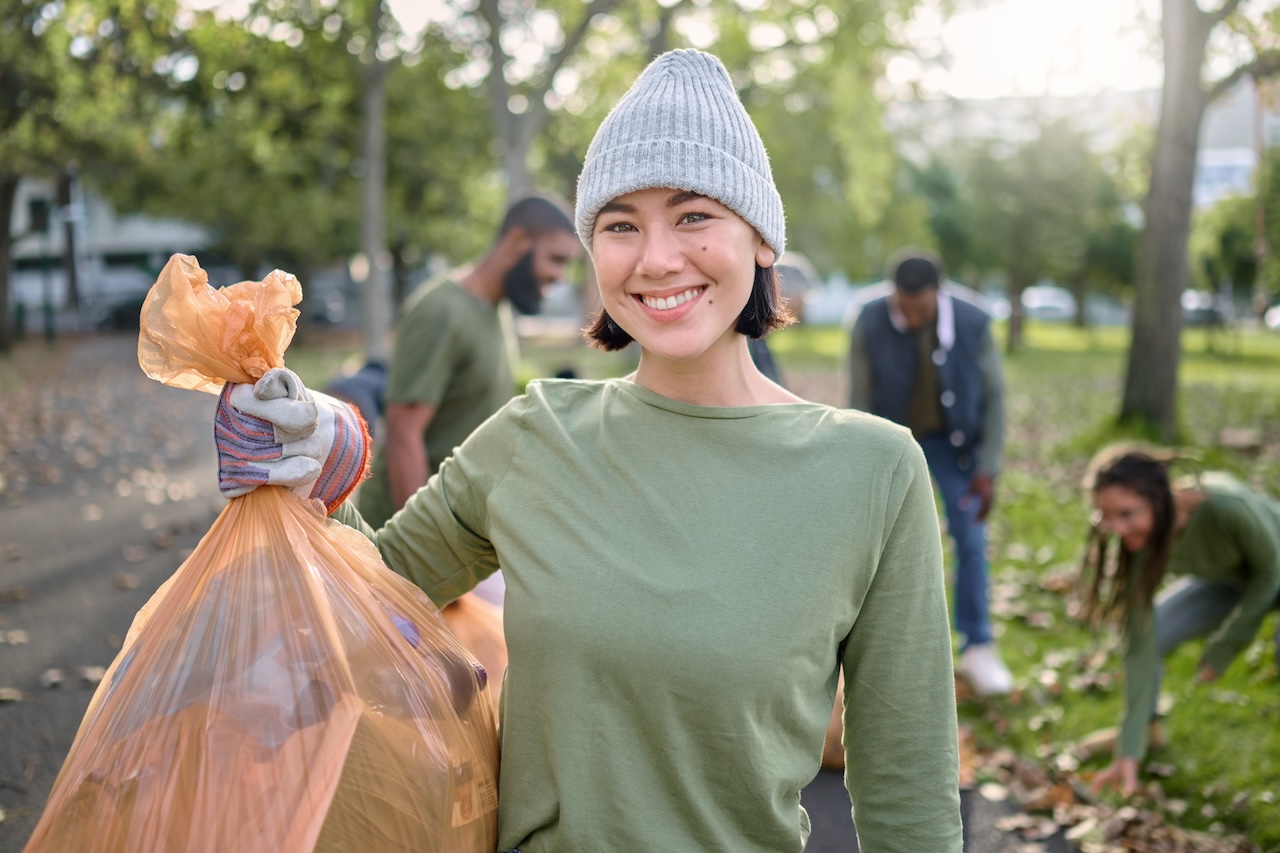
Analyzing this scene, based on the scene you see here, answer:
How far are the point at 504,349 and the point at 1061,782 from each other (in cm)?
281

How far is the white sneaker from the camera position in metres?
5.47

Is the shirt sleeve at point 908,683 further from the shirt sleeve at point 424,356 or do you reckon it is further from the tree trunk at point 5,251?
the tree trunk at point 5,251

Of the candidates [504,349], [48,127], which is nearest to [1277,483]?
[504,349]

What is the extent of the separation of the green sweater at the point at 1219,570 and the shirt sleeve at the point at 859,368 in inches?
71.0

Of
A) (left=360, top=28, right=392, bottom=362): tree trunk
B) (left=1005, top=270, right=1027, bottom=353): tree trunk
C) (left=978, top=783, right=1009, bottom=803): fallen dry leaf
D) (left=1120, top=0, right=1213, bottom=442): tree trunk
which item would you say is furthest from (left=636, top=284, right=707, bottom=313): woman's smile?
(left=1005, top=270, right=1027, bottom=353): tree trunk

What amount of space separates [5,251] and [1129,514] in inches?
1016

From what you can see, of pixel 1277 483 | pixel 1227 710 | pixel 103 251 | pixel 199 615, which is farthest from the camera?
pixel 103 251

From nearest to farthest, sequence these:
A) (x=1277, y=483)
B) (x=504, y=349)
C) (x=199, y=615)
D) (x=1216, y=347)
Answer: (x=199, y=615)
(x=504, y=349)
(x=1277, y=483)
(x=1216, y=347)

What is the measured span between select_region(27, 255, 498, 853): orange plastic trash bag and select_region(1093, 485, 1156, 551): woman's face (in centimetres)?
344

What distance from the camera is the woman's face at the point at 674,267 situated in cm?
176

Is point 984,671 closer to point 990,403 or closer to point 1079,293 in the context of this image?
point 990,403

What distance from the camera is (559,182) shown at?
3206 centimetres

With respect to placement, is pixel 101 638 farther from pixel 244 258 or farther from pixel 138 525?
pixel 244 258

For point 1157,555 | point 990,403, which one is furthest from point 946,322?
point 1157,555
